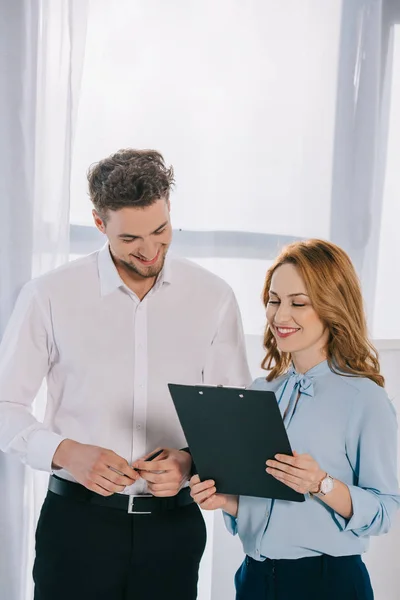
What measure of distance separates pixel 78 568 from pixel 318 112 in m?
1.47

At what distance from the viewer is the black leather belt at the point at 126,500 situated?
179 cm

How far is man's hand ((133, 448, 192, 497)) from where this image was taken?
1661mm

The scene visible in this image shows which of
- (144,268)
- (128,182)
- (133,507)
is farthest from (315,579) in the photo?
(128,182)

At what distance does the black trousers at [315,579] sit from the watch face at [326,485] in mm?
177

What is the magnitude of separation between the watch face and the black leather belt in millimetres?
479

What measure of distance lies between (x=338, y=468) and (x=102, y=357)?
63 centimetres

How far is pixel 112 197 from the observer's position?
1.77 metres

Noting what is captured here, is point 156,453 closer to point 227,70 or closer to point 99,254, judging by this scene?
point 99,254

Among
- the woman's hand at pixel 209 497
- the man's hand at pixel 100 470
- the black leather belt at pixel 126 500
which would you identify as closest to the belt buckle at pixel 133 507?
the black leather belt at pixel 126 500

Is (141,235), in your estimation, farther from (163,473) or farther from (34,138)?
(34,138)

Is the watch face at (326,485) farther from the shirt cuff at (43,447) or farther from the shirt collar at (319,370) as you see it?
the shirt cuff at (43,447)

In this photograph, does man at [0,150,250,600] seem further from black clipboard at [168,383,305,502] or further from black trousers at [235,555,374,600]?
black trousers at [235,555,374,600]

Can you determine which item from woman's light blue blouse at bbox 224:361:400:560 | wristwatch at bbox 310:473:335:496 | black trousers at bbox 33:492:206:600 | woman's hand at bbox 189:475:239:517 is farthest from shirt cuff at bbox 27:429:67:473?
wristwatch at bbox 310:473:335:496

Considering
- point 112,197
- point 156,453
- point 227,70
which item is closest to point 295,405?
point 156,453
